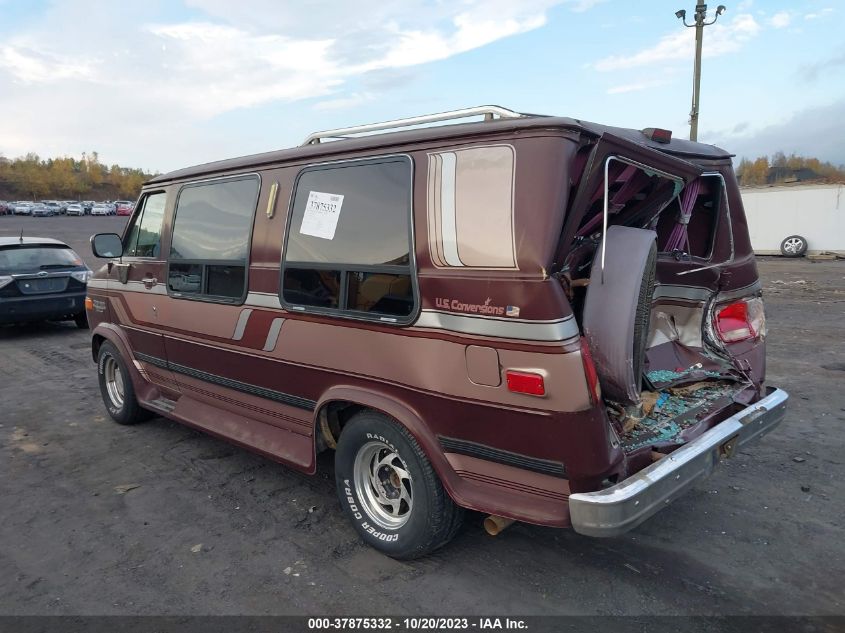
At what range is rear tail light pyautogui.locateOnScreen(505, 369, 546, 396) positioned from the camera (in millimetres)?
2598

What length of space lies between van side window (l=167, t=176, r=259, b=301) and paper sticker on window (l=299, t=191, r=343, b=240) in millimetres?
547

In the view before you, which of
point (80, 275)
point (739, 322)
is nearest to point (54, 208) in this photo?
point (80, 275)

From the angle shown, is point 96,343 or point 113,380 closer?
point 113,380

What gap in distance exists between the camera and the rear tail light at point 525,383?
260cm

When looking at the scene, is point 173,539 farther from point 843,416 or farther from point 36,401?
point 843,416

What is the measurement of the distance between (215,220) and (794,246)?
22450 mm

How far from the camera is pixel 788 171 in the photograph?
37.3m

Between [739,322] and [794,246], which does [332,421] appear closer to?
[739,322]

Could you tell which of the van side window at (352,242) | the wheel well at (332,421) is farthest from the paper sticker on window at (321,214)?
the wheel well at (332,421)

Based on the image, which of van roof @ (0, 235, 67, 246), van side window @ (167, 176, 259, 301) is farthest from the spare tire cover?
van roof @ (0, 235, 67, 246)

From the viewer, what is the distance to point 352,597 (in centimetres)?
300

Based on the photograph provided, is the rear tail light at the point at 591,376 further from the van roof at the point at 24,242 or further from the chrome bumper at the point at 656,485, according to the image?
the van roof at the point at 24,242

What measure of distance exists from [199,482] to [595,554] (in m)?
2.68

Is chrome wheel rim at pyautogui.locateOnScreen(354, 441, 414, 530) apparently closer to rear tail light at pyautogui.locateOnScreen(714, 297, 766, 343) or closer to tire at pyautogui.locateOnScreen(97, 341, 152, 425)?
rear tail light at pyautogui.locateOnScreen(714, 297, 766, 343)
